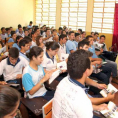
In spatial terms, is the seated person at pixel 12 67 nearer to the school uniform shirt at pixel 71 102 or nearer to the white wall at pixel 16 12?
the school uniform shirt at pixel 71 102

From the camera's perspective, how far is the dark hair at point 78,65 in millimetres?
1346

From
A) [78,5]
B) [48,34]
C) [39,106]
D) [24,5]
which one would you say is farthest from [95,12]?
[39,106]

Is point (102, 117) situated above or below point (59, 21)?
below

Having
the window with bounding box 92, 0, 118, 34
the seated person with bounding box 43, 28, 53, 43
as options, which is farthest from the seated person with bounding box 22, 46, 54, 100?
the window with bounding box 92, 0, 118, 34

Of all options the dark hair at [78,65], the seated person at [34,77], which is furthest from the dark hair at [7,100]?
the seated person at [34,77]

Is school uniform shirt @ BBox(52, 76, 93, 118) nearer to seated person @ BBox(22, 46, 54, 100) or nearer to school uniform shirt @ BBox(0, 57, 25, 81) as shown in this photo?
seated person @ BBox(22, 46, 54, 100)

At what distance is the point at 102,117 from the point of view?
159 cm

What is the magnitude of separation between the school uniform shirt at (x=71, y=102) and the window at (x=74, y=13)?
775cm

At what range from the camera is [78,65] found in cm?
135

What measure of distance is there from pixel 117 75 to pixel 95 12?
4753 millimetres

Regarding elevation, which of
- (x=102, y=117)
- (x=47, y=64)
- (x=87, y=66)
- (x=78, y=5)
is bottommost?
(x=102, y=117)

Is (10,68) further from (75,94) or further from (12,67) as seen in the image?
(75,94)

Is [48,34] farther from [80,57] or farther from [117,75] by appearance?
[80,57]

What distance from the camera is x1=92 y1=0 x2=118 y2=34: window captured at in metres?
7.76
